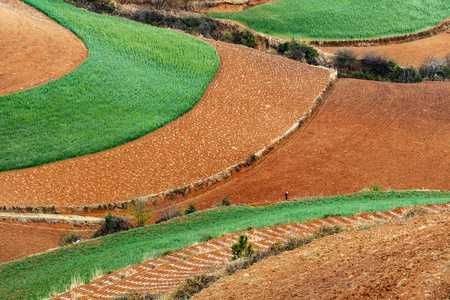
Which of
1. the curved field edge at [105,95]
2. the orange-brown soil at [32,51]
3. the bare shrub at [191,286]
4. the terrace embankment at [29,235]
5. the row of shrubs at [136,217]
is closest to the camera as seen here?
the bare shrub at [191,286]

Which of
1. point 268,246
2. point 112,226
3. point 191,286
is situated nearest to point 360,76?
point 112,226

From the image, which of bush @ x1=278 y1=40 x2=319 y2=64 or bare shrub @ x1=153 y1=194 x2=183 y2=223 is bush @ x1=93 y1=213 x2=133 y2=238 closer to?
bare shrub @ x1=153 y1=194 x2=183 y2=223

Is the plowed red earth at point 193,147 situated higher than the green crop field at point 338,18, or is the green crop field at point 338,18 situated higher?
the green crop field at point 338,18

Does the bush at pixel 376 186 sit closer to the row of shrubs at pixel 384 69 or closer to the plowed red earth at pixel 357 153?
the plowed red earth at pixel 357 153

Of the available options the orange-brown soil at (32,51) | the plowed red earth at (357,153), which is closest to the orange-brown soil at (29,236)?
the plowed red earth at (357,153)

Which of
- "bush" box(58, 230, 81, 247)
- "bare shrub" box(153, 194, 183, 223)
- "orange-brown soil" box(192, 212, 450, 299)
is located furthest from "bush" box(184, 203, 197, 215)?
"orange-brown soil" box(192, 212, 450, 299)

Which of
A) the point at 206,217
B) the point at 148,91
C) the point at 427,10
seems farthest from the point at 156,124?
the point at 427,10

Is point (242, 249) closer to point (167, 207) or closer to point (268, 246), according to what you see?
point (268, 246)

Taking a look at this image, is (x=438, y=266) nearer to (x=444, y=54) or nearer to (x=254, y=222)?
(x=254, y=222)
